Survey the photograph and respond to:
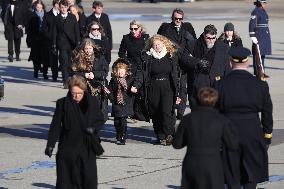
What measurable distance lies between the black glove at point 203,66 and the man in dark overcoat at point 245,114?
4673 mm

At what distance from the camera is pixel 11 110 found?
20859 millimetres

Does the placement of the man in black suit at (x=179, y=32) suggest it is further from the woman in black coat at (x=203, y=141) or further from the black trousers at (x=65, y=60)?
the woman in black coat at (x=203, y=141)

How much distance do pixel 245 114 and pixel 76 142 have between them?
1.63 m

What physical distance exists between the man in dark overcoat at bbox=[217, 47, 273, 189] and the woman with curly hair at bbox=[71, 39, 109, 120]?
5.17m

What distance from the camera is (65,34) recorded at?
79.5 feet

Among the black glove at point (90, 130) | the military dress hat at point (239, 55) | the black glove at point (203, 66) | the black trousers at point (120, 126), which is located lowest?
the black trousers at point (120, 126)

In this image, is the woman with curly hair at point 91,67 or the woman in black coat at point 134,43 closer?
the woman with curly hair at point 91,67

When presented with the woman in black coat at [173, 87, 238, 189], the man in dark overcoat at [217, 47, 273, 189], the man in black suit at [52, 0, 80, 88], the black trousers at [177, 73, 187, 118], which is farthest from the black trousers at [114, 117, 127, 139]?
the man in black suit at [52, 0, 80, 88]

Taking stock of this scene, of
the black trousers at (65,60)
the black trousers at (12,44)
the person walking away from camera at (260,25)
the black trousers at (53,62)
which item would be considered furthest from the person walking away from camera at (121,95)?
the black trousers at (12,44)

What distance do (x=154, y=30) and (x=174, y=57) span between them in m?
24.9

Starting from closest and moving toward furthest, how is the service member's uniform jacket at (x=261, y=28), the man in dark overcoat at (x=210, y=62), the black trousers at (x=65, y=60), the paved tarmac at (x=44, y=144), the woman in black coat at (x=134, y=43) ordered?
1. the paved tarmac at (x=44, y=144)
2. the man in dark overcoat at (x=210, y=62)
3. the woman in black coat at (x=134, y=43)
4. the black trousers at (x=65, y=60)
5. the service member's uniform jacket at (x=261, y=28)

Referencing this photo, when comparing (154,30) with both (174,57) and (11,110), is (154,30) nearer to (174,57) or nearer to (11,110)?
(11,110)

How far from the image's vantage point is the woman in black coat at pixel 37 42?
2656cm

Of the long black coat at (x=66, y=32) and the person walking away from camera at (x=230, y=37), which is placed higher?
the person walking away from camera at (x=230, y=37)
